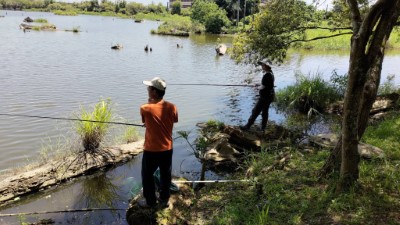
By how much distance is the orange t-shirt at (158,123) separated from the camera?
4605mm

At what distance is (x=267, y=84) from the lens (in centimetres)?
880

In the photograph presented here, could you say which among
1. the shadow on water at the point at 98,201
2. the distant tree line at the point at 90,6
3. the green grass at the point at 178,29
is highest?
the distant tree line at the point at 90,6

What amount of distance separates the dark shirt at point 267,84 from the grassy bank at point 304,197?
7.84 ft

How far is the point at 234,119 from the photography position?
1201 centimetres

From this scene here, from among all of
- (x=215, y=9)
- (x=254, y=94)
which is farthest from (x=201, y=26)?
(x=254, y=94)

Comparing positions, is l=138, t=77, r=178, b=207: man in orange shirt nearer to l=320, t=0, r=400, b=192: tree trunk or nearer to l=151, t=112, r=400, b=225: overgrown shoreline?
l=151, t=112, r=400, b=225: overgrown shoreline

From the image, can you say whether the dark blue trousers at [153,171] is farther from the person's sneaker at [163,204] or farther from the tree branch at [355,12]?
the tree branch at [355,12]

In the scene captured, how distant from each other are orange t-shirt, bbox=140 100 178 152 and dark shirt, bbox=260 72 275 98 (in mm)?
4416

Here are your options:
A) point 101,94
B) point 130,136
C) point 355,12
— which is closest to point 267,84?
point 130,136

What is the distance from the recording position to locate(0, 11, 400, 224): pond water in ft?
21.4

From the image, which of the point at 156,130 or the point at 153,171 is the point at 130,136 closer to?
the point at 153,171

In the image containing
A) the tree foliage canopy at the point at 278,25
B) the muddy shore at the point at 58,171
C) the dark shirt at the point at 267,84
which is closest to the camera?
the muddy shore at the point at 58,171

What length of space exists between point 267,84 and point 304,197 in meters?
4.17

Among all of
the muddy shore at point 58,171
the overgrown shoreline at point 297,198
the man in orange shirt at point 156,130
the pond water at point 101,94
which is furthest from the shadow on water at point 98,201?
the overgrown shoreline at point 297,198
